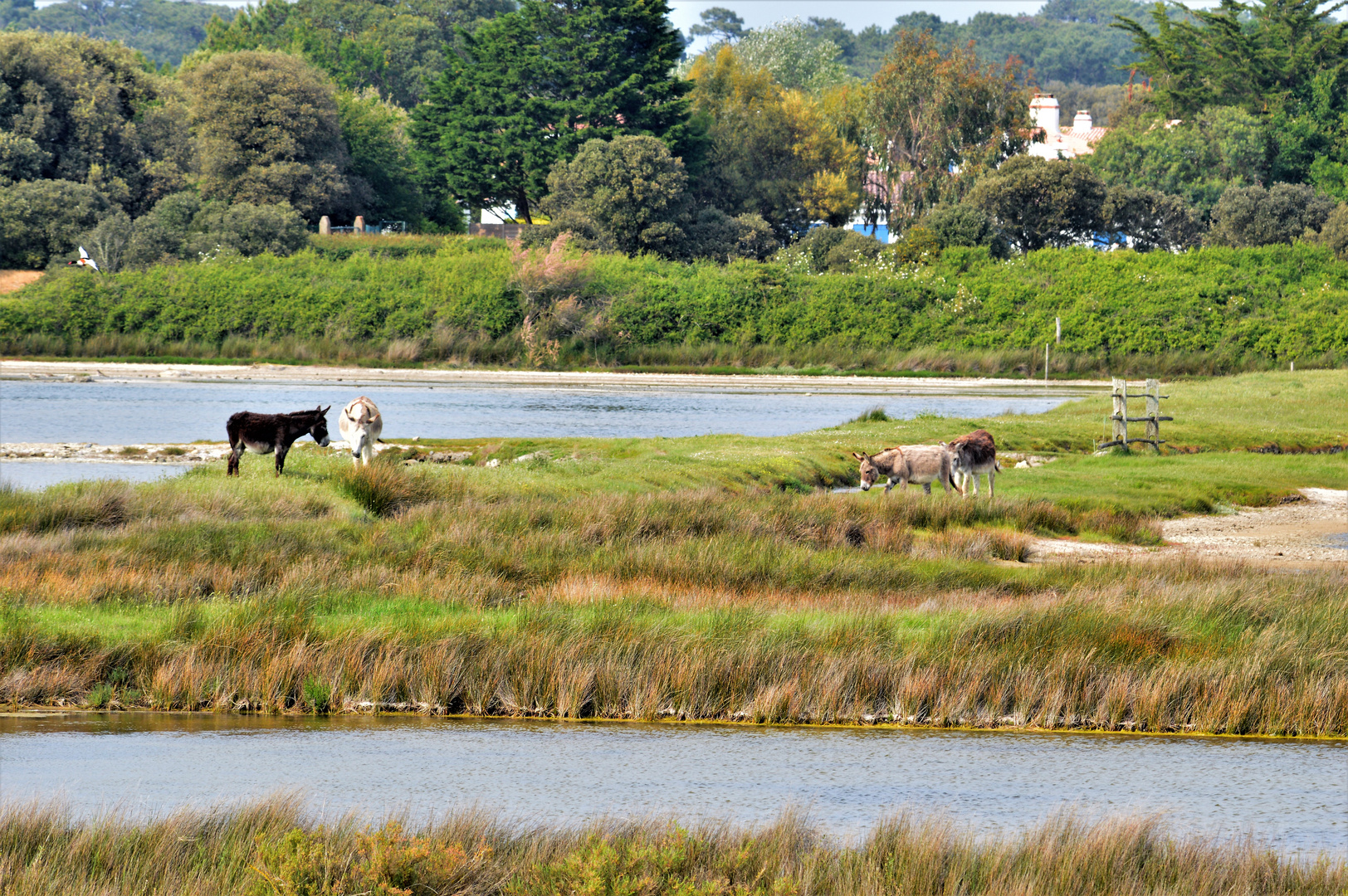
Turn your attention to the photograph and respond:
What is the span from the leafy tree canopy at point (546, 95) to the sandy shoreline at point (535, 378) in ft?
60.4

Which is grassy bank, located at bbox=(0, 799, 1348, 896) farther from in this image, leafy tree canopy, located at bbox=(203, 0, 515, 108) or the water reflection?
leafy tree canopy, located at bbox=(203, 0, 515, 108)

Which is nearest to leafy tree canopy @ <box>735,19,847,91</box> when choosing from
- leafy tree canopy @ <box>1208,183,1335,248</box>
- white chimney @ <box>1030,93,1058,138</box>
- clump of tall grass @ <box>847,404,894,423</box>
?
white chimney @ <box>1030,93,1058,138</box>

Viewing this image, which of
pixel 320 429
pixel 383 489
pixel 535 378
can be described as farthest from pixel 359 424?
pixel 535 378

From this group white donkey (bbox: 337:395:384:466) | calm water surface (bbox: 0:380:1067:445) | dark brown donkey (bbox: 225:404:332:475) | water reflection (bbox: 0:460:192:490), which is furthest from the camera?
calm water surface (bbox: 0:380:1067:445)

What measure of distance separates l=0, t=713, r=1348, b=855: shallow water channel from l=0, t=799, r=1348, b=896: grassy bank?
73cm

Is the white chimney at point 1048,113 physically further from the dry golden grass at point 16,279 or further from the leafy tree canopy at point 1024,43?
the dry golden grass at point 16,279

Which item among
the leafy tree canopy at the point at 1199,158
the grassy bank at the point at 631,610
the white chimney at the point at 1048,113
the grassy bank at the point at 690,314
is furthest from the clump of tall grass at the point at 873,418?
the white chimney at the point at 1048,113

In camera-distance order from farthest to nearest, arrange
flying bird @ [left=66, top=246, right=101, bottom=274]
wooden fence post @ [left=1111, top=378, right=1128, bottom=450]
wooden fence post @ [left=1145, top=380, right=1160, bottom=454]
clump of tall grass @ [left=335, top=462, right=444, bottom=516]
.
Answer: flying bird @ [left=66, top=246, right=101, bottom=274], wooden fence post @ [left=1145, top=380, right=1160, bottom=454], wooden fence post @ [left=1111, top=378, right=1128, bottom=450], clump of tall grass @ [left=335, top=462, right=444, bottom=516]

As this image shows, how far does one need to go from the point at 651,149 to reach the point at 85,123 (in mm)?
27710

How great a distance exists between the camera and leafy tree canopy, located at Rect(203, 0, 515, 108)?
10025cm

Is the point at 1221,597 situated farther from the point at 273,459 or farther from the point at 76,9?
the point at 76,9

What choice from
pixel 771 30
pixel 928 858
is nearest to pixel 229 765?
pixel 928 858

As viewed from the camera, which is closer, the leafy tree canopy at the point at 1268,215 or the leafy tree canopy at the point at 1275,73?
the leafy tree canopy at the point at 1268,215

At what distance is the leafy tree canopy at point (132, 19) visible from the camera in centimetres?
17688
